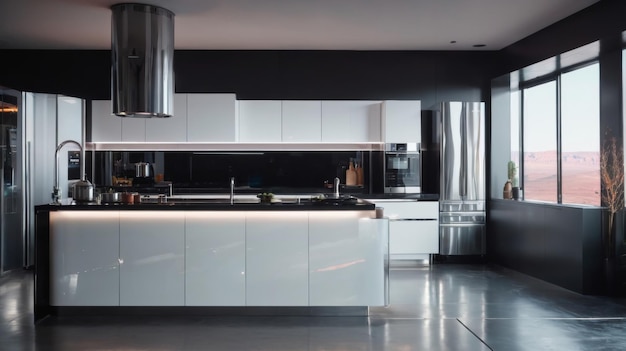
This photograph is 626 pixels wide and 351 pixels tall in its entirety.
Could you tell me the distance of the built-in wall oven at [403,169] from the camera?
752 centimetres

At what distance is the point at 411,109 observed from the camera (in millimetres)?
7527

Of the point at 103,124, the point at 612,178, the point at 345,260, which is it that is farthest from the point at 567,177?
the point at 103,124

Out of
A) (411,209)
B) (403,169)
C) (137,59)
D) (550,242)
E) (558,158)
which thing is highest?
(137,59)

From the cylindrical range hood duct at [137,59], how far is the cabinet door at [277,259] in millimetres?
1518

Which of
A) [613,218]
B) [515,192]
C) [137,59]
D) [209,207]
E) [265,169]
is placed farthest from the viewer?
[265,169]

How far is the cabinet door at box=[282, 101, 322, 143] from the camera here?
758cm

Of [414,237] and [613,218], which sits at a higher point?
[613,218]

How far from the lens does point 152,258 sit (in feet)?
15.5

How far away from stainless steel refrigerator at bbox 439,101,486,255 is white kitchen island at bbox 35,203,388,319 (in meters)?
3.03

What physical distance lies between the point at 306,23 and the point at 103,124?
3.09 meters

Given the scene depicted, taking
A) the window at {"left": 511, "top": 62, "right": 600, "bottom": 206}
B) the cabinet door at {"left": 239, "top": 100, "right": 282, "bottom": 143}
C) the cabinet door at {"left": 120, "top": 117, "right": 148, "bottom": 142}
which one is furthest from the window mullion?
the cabinet door at {"left": 120, "top": 117, "right": 148, "bottom": 142}

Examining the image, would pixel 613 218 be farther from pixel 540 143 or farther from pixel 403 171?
pixel 403 171

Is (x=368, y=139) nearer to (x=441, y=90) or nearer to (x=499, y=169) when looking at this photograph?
(x=441, y=90)

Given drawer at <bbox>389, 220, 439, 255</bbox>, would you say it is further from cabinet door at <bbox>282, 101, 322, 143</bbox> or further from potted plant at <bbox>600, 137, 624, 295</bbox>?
potted plant at <bbox>600, 137, 624, 295</bbox>
